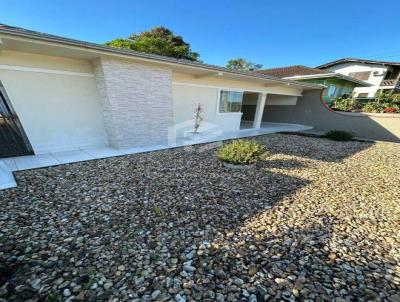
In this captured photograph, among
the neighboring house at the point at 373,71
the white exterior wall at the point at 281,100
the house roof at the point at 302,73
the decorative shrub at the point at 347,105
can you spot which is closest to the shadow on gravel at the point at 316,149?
the white exterior wall at the point at 281,100

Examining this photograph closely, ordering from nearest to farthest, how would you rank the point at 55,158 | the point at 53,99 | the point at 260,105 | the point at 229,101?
the point at 55,158, the point at 53,99, the point at 229,101, the point at 260,105

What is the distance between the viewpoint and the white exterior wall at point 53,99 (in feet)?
14.7

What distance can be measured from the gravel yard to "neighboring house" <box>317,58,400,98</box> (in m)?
25.6

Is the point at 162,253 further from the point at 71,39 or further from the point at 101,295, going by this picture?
the point at 71,39

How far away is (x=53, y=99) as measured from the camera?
500 centimetres

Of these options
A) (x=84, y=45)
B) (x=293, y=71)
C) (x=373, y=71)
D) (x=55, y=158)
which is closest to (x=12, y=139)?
(x=55, y=158)

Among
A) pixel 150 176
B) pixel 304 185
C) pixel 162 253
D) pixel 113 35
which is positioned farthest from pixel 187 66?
pixel 113 35

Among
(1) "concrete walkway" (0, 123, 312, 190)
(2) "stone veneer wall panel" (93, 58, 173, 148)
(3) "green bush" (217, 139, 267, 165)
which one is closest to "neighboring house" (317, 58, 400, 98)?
(3) "green bush" (217, 139, 267, 165)

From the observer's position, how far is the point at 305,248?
7.00ft

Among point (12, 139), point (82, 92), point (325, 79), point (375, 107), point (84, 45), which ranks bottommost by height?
point (12, 139)

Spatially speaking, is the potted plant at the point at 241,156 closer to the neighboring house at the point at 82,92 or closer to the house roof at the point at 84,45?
the neighboring house at the point at 82,92

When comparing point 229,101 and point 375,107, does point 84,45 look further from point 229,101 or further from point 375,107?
point 375,107

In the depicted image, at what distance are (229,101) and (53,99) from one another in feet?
23.1

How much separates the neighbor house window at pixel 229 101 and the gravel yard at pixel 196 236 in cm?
537
